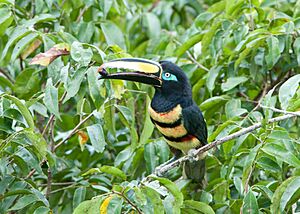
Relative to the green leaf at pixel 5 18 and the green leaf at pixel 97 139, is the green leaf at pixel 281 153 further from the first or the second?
the green leaf at pixel 5 18

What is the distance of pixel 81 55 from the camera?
2891 mm

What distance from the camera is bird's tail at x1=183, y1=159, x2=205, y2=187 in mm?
3365

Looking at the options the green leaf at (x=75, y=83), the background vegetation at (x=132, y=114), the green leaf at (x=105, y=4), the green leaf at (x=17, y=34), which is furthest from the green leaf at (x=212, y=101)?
the green leaf at (x=17, y=34)

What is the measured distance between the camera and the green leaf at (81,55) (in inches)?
113

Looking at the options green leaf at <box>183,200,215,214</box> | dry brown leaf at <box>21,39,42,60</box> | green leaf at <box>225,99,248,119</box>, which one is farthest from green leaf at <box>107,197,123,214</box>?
dry brown leaf at <box>21,39,42,60</box>

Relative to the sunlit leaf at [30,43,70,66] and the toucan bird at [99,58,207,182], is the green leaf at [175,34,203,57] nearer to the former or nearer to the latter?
the toucan bird at [99,58,207,182]

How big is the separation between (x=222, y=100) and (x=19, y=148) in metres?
1.10

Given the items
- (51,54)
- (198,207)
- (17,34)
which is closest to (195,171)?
(198,207)

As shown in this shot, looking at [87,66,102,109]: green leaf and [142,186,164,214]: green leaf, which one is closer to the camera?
[142,186,164,214]: green leaf

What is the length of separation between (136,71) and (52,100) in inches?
18.9

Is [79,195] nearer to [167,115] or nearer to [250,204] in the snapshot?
[167,115]

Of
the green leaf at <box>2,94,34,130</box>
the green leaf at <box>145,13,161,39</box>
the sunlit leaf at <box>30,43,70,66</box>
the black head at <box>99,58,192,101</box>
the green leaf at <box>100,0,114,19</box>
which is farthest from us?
the green leaf at <box>145,13,161,39</box>

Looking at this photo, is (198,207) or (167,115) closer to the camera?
(198,207)

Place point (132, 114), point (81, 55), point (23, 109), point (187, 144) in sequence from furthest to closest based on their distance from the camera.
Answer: point (187, 144) < point (132, 114) < point (81, 55) < point (23, 109)
